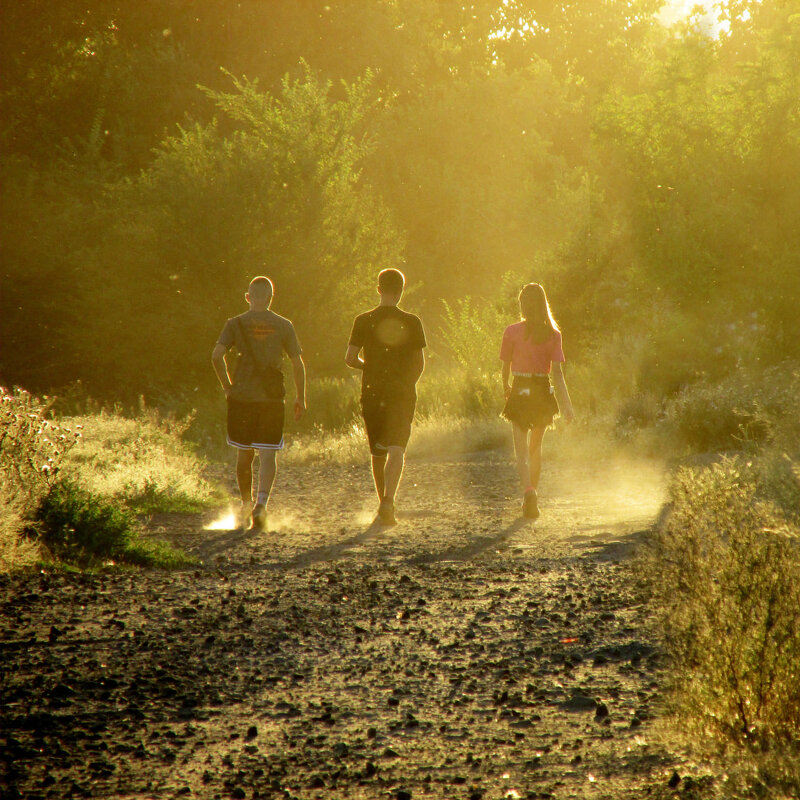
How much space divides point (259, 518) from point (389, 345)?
6.02 ft

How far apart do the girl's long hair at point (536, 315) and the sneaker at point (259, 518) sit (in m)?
2.70

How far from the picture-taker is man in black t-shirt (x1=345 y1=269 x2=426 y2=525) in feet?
28.8

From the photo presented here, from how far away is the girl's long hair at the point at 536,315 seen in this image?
895cm

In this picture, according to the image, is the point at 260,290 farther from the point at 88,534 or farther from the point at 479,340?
the point at 479,340

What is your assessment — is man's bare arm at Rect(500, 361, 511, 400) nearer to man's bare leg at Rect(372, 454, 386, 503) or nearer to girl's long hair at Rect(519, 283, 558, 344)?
girl's long hair at Rect(519, 283, 558, 344)

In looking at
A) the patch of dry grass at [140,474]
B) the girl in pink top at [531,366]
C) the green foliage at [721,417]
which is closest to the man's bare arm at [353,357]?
the girl in pink top at [531,366]

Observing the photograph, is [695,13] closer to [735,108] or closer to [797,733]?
[735,108]

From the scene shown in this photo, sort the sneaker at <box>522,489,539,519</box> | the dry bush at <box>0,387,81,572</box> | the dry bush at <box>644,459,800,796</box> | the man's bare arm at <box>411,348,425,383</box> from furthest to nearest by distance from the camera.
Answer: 1. the sneaker at <box>522,489,539,519</box>
2. the man's bare arm at <box>411,348,425,383</box>
3. the dry bush at <box>0,387,81,572</box>
4. the dry bush at <box>644,459,800,796</box>

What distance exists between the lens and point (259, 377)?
8836mm

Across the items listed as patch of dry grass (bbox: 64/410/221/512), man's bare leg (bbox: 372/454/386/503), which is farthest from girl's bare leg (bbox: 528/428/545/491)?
patch of dry grass (bbox: 64/410/221/512)

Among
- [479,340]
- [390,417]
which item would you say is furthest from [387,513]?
[479,340]

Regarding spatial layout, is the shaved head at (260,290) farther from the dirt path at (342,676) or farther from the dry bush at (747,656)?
the dry bush at (747,656)

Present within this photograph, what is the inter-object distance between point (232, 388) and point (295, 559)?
77.5 inches

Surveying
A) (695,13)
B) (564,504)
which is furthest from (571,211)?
(564,504)
